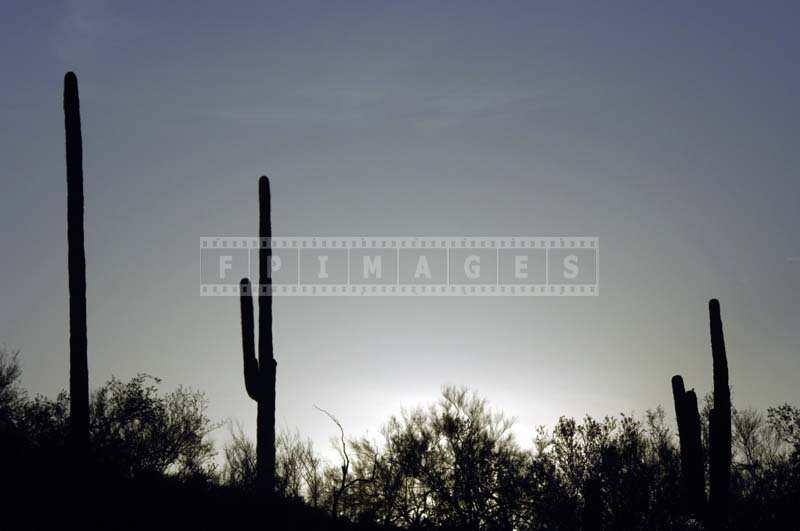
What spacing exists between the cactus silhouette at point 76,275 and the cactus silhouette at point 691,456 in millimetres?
14549

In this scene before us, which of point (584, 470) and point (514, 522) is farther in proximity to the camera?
point (514, 522)

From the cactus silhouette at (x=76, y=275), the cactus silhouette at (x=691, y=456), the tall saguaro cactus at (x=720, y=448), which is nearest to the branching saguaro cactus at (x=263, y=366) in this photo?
the cactus silhouette at (x=76, y=275)

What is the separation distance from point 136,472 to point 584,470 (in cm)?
2141

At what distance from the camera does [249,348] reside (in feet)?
64.3

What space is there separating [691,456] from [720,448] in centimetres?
73

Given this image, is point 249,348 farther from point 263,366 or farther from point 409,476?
point 409,476

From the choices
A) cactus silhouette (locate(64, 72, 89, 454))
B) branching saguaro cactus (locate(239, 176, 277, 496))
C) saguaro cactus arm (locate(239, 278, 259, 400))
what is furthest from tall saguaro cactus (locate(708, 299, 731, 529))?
cactus silhouette (locate(64, 72, 89, 454))

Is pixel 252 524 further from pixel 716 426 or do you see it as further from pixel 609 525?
pixel 609 525

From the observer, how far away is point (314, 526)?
1922cm

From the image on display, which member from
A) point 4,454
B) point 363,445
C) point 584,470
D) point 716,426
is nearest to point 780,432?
point 584,470

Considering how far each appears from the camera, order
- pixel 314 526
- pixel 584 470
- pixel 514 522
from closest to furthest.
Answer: pixel 314 526, pixel 584 470, pixel 514 522

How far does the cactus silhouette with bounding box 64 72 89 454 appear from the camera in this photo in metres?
16.3

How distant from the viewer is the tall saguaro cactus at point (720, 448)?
73.3ft

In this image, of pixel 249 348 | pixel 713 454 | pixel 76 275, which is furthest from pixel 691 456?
pixel 76 275
